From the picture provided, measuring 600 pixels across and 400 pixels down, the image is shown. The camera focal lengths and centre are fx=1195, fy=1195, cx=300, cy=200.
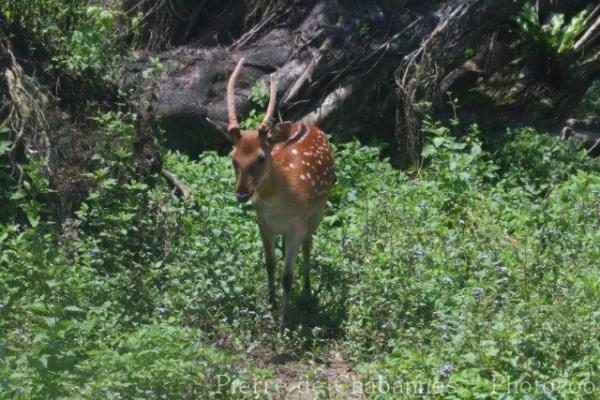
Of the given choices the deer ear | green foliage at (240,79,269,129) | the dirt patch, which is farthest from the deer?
green foliage at (240,79,269,129)

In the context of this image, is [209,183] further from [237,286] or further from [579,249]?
[579,249]

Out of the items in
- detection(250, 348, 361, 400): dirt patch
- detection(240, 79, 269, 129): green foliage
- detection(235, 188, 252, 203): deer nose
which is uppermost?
detection(240, 79, 269, 129): green foliage

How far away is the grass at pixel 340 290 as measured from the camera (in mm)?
6973

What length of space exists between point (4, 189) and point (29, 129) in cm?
53

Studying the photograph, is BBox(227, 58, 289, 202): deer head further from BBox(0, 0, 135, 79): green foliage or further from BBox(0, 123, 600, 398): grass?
BBox(0, 0, 135, 79): green foliage

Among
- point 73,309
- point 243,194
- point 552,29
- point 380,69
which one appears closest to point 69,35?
point 243,194

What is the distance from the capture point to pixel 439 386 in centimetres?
696

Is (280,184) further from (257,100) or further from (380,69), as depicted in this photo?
(380,69)

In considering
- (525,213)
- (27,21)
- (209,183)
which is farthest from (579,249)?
(27,21)

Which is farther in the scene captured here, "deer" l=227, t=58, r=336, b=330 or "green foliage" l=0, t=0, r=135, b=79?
"green foliage" l=0, t=0, r=135, b=79

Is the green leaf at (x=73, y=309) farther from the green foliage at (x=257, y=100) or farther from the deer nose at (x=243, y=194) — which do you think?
the green foliage at (x=257, y=100)

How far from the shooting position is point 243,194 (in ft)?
27.9

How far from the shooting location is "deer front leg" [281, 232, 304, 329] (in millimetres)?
8742

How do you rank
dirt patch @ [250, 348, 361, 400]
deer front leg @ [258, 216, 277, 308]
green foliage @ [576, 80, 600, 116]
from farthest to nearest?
green foliage @ [576, 80, 600, 116], deer front leg @ [258, 216, 277, 308], dirt patch @ [250, 348, 361, 400]
